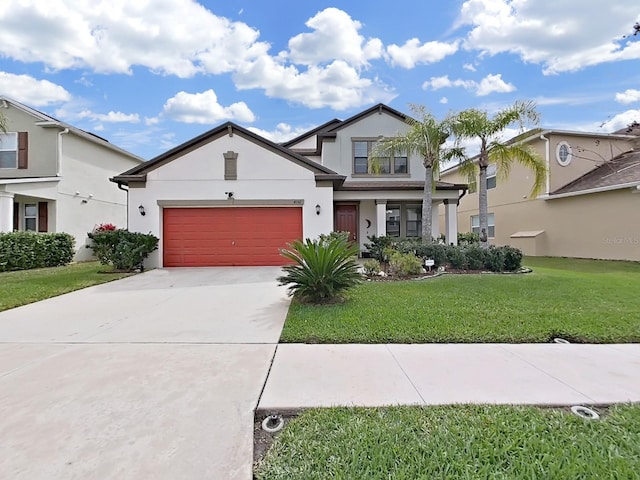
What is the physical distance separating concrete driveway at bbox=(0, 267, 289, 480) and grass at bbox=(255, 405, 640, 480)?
0.45 m

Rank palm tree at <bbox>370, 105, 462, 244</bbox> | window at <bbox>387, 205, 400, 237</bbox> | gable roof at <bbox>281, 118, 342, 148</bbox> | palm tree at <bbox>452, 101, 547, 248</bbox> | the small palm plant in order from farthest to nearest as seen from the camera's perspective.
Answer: gable roof at <bbox>281, 118, 342, 148</bbox>, window at <bbox>387, 205, 400, 237</bbox>, palm tree at <bbox>370, 105, 462, 244</bbox>, palm tree at <bbox>452, 101, 547, 248</bbox>, the small palm plant

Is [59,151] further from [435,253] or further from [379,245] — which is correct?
[435,253]

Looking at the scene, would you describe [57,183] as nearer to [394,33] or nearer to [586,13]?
[394,33]

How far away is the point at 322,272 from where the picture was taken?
6738 millimetres

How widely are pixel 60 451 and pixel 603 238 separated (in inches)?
769

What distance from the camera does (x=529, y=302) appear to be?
6.84 m

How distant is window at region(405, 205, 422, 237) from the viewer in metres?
16.9

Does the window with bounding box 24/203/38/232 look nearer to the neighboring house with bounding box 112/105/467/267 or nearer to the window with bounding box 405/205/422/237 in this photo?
the neighboring house with bounding box 112/105/467/267

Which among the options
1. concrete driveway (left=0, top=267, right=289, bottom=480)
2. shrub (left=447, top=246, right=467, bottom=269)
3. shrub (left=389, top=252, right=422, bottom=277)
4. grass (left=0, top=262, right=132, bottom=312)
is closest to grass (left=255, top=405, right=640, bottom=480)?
concrete driveway (left=0, top=267, right=289, bottom=480)

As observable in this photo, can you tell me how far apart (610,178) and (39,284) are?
71.8 feet

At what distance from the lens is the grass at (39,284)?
7.51 m

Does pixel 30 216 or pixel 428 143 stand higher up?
pixel 428 143

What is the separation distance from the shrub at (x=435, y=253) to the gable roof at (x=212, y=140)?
13.4ft

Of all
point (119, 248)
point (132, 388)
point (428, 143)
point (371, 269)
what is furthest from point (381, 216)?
point (132, 388)
